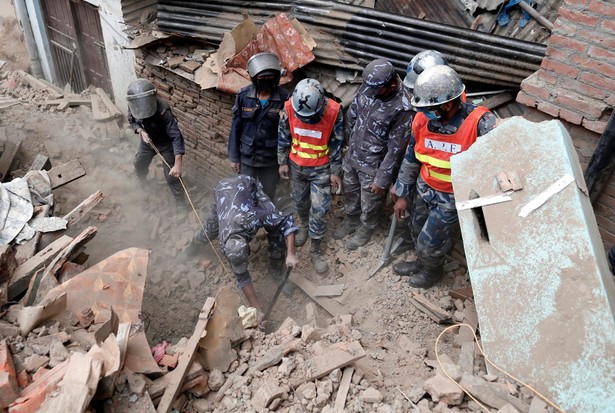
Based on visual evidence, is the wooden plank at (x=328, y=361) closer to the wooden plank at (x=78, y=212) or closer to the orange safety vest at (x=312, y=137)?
the orange safety vest at (x=312, y=137)

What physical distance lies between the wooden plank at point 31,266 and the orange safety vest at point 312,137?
2.49 meters

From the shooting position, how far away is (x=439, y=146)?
4.11 m

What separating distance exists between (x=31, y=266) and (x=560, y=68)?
4871 millimetres

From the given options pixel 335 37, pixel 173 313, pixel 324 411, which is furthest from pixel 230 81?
pixel 324 411

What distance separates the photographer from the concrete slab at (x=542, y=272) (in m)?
2.57

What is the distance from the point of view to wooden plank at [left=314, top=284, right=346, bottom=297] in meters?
5.15

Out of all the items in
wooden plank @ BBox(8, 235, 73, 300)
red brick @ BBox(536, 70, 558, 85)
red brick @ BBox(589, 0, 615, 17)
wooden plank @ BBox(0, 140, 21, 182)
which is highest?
red brick @ BBox(589, 0, 615, 17)

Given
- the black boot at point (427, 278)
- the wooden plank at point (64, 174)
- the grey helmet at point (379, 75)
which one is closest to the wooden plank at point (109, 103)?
the wooden plank at point (64, 174)

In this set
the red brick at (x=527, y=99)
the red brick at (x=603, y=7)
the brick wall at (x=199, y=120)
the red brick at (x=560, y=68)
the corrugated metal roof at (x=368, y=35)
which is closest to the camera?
the red brick at (x=603, y=7)

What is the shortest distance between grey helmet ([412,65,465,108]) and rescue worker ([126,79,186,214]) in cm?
334

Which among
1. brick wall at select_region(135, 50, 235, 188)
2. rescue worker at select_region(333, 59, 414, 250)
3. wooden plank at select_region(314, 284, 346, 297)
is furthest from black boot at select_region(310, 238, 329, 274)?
brick wall at select_region(135, 50, 235, 188)

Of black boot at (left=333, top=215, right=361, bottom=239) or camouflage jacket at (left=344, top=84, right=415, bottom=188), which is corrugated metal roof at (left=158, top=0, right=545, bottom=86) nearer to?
camouflage jacket at (left=344, top=84, right=415, bottom=188)

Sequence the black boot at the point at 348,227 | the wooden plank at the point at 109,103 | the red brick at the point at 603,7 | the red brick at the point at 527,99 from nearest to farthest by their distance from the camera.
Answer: the red brick at the point at 603,7, the red brick at the point at 527,99, the black boot at the point at 348,227, the wooden plank at the point at 109,103

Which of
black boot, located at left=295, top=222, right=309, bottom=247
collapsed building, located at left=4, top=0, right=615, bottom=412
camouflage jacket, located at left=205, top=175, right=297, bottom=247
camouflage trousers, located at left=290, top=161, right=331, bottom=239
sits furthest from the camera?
black boot, located at left=295, top=222, right=309, bottom=247
